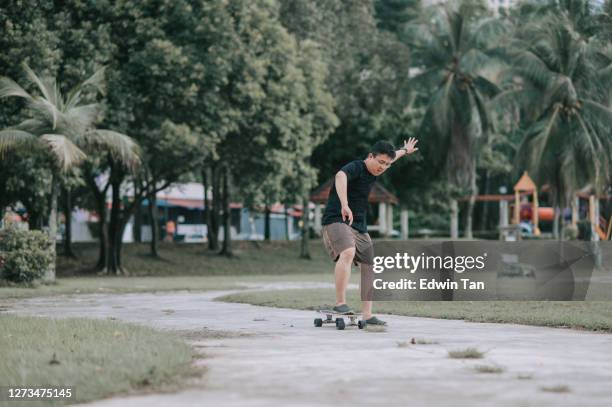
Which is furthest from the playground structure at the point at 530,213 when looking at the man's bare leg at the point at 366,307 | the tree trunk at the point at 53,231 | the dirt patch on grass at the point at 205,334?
the dirt patch on grass at the point at 205,334

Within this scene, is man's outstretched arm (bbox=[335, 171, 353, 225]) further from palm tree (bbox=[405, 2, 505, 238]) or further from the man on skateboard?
palm tree (bbox=[405, 2, 505, 238])

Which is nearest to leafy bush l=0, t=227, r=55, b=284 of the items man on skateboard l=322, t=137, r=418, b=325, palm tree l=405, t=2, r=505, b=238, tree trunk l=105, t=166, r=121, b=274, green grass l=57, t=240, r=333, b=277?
green grass l=57, t=240, r=333, b=277

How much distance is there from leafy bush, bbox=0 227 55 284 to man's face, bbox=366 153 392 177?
45.9ft

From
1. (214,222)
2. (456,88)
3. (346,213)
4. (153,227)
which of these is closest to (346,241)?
(346,213)

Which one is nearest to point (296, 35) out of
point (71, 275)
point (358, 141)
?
point (358, 141)

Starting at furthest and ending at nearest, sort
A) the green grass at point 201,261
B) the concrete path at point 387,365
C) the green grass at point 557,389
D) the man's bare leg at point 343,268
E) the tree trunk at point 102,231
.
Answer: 1. the green grass at point 201,261
2. the tree trunk at point 102,231
3. the man's bare leg at point 343,268
4. the green grass at point 557,389
5. the concrete path at point 387,365

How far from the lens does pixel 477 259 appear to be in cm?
1625

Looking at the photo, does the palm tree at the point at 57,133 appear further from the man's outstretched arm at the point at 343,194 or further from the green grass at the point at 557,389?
the green grass at the point at 557,389

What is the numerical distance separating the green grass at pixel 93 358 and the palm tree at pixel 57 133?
1327 centimetres

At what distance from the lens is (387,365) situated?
273 inches

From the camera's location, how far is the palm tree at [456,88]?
4456cm

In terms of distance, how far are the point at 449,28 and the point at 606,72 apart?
1036cm

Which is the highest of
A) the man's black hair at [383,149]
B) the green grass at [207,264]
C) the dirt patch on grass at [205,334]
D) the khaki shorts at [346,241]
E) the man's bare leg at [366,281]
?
the man's black hair at [383,149]

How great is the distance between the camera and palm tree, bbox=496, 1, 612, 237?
35625mm
